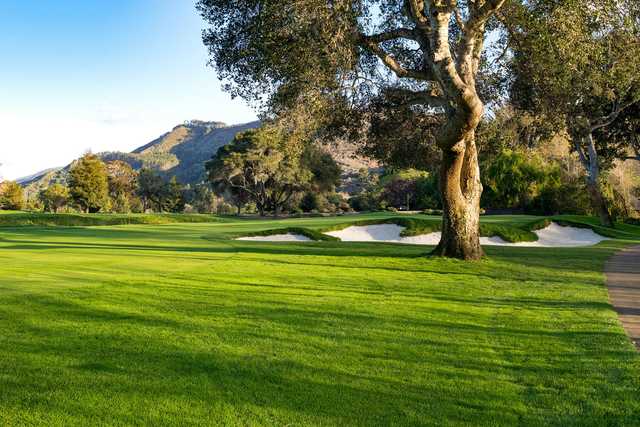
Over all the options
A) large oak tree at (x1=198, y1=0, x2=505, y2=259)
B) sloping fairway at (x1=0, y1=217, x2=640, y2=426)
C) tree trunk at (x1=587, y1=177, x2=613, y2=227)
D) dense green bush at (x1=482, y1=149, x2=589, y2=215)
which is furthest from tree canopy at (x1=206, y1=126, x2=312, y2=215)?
sloping fairway at (x1=0, y1=217, x2=640, y2=426)

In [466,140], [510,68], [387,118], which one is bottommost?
[466,140]

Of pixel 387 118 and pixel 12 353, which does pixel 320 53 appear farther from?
pixel 12 353

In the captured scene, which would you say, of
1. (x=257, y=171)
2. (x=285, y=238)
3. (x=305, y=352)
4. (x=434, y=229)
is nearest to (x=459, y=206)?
(x=305, y=352)

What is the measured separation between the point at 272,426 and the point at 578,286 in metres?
8.58

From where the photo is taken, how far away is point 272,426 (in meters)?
3.71

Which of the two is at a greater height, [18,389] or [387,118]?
[387,118]

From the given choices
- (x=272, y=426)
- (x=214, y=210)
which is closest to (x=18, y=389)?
(x=272, y=426)

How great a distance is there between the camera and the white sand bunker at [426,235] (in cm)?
2659

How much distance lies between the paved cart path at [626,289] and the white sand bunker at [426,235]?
29.9 feet

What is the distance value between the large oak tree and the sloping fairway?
199 inches

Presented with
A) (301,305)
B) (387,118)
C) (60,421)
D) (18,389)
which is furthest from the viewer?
(387,118)

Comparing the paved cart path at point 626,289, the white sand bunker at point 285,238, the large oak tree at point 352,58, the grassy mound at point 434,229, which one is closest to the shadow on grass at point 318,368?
the paved cart path at point 626,289

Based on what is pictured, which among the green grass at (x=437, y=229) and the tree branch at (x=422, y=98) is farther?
the green grass at (x=437, y=229)

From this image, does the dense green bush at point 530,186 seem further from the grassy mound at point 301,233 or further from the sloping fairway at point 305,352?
the sloping fairway at point 305,352
